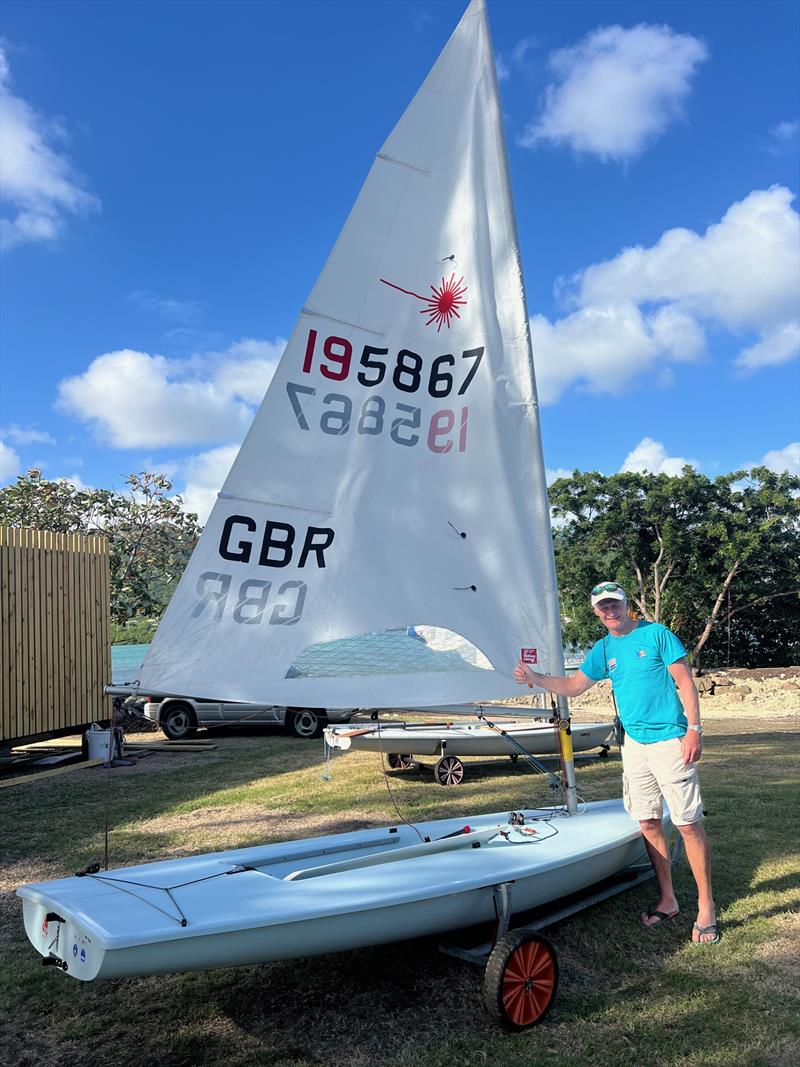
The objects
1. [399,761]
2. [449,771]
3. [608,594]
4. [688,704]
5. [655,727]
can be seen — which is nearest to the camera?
[688,704]

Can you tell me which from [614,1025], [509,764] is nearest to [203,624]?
[614,1025]

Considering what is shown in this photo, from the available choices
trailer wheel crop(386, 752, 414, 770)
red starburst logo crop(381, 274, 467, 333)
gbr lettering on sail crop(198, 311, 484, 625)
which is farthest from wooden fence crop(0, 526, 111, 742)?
red starburst logo crop(381, 274, 467, 333)

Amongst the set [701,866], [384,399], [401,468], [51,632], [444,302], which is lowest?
[701,866]

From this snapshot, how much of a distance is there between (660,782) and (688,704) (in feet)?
1.49

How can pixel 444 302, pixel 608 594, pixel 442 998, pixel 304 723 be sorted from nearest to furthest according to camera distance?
pixel 442 998 < pixel 608 594 < pixel 444 302 < pixel 304 723

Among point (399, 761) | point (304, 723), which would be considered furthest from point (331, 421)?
point (304, 723)

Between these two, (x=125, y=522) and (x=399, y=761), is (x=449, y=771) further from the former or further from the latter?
(x=125, y=522)

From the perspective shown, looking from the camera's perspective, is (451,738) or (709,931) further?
(451,738)

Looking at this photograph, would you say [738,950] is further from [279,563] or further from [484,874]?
[279,563]

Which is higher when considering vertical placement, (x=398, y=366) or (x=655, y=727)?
(x=398, y=366)

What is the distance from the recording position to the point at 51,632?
9422 mm

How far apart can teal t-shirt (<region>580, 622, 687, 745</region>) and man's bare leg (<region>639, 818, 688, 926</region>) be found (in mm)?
487

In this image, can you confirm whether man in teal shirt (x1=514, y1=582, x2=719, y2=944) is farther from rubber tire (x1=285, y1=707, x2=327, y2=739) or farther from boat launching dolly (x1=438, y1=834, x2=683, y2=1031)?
rubber tire (x1=285, y1=707, x2=327, y2=739)

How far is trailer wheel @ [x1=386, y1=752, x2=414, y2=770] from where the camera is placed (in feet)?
28.3
